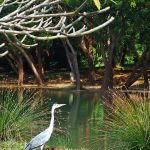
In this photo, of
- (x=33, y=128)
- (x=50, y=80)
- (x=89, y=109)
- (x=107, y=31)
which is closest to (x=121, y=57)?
(x=50, y=80)

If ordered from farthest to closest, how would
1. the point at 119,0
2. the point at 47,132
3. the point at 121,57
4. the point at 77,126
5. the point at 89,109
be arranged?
1. the point at 121,57
2. the point at 119,0
3. the point at 89,109
4. the point at 77,126
5. the point at 47,132

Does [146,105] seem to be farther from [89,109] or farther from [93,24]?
[93,24]

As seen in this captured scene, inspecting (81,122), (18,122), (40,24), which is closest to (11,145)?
(18,122)

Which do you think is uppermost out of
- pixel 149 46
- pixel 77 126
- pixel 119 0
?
pixel 119 0

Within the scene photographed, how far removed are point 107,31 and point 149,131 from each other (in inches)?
753

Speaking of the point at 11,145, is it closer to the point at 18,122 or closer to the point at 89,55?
the point at 18,122

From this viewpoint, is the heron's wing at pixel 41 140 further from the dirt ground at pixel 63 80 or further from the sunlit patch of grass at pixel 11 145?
the dirt ground at pixel 63 80

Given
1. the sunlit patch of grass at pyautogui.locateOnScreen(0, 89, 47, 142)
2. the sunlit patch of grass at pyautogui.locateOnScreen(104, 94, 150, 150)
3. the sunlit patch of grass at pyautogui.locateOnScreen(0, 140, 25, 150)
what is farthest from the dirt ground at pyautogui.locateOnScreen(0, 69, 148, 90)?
the sunlit patch of grass at pyautogui.locateOnScreen(104, 94, 150, 150)

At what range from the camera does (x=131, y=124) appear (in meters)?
7.28

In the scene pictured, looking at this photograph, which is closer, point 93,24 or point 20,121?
point 20,121

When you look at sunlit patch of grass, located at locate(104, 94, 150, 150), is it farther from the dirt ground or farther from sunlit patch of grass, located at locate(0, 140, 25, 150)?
the dirt ground

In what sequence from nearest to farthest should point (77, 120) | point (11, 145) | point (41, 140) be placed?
point (41, 140), point (11, 145), point (77, 120)

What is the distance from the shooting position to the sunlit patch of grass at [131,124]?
7.25 meters

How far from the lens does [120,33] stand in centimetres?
→ 2466
